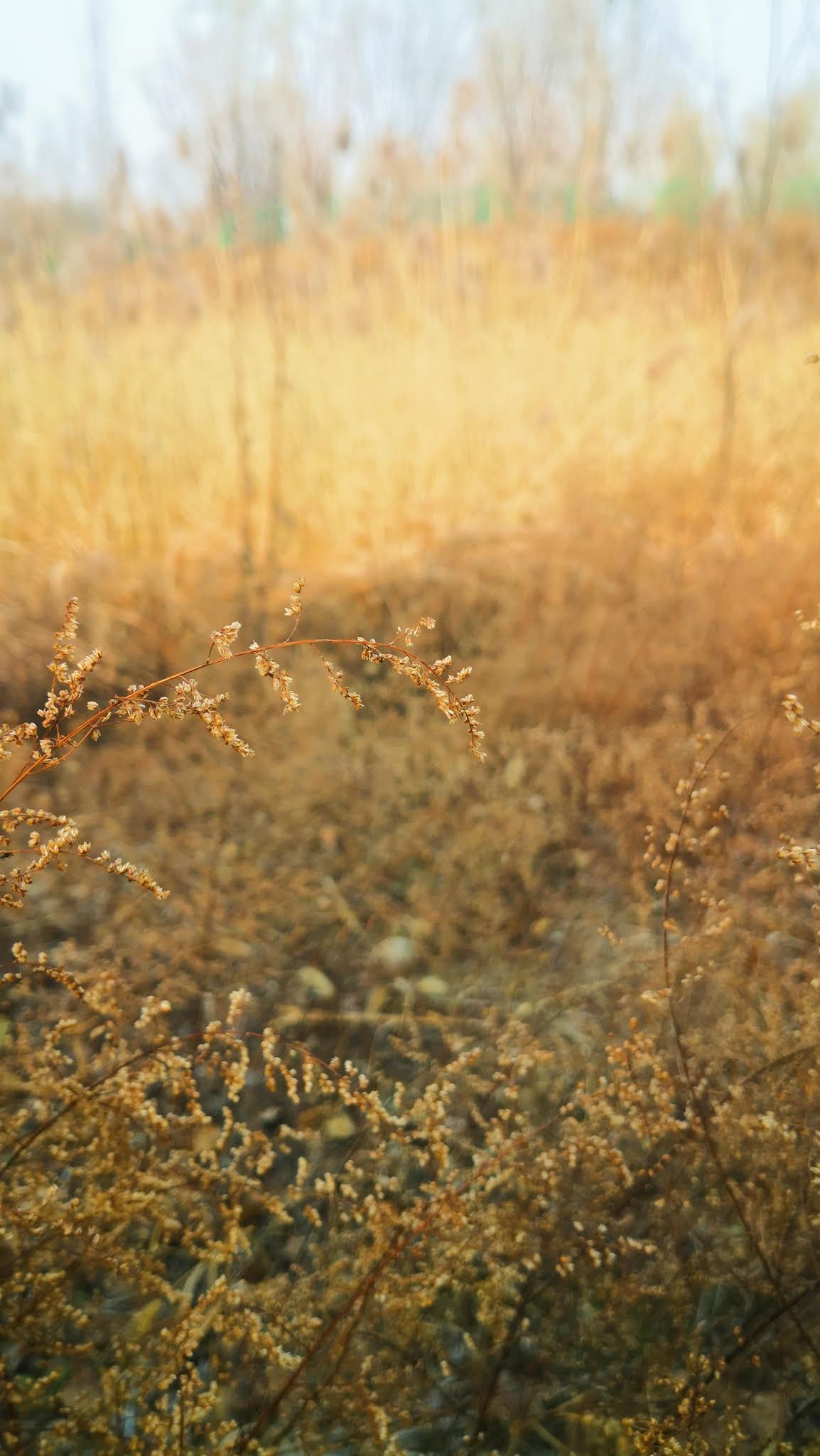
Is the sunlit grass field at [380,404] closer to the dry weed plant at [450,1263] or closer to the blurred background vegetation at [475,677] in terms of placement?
the blurred background vegetation at [475,677]

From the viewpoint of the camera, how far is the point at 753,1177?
3.42ft

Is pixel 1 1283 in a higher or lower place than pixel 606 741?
lower

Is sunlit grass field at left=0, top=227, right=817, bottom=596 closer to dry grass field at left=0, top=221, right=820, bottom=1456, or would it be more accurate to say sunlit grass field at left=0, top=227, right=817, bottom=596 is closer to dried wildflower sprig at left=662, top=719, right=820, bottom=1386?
dry grass field at left=0, top=221, right=820, bottom=1456

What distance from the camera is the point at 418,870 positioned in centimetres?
189

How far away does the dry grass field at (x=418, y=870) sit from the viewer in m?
0.98

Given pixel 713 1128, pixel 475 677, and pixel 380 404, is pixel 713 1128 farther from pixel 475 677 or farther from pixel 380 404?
pixel 380 404

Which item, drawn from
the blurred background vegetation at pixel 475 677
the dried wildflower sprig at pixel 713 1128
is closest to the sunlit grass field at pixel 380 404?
the blurred background vegetation at pixel 475 677

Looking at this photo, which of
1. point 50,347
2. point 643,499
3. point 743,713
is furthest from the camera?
point 50,347

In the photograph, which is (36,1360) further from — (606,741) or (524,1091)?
(606,741)

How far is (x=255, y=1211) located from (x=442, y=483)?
82.6 inches

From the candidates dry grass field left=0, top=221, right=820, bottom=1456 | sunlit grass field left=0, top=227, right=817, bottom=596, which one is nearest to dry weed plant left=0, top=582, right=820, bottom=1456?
dry grass field left=0, top=221, right=820, bottom=1456

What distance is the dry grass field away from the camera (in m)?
0.98

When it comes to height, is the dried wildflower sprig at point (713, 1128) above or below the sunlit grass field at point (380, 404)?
below

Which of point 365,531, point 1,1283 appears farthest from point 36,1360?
point 365,531
